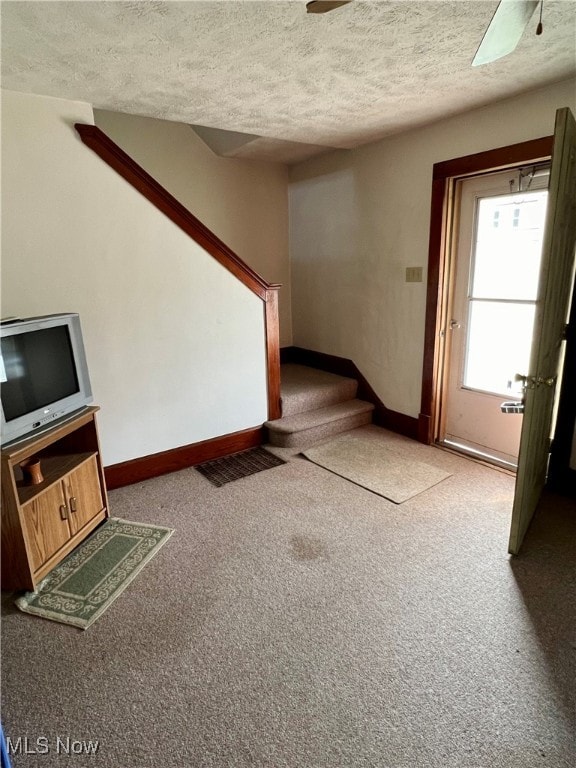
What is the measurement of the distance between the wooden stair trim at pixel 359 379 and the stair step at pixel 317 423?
79 millimetres

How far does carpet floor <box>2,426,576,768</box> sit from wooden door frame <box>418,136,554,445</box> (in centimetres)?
103

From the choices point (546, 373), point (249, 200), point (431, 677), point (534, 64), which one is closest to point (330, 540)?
point (431, 677)

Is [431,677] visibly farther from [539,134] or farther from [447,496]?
[539,134]

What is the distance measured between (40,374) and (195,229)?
1.40 m

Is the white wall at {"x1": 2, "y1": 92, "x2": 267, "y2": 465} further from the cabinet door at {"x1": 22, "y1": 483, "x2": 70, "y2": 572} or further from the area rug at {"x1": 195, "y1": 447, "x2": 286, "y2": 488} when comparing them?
the cabinet door at {"x1": 22, "y1": 483, "x2": 70, "y2": 572}

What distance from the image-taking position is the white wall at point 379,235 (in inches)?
107

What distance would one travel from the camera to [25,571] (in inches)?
74.1

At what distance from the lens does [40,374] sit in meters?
2.04

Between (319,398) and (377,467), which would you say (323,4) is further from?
(319,398)

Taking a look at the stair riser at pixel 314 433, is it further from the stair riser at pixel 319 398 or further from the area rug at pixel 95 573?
the area rug at pixel 95 573

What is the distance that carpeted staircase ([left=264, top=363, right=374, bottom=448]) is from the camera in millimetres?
→ 3463

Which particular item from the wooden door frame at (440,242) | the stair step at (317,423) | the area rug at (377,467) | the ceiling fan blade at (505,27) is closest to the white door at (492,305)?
the wooden door frame at (440,242)

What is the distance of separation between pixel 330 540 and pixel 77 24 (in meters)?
2.48

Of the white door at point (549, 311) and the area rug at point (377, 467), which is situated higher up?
the white door at point (549, 311)
